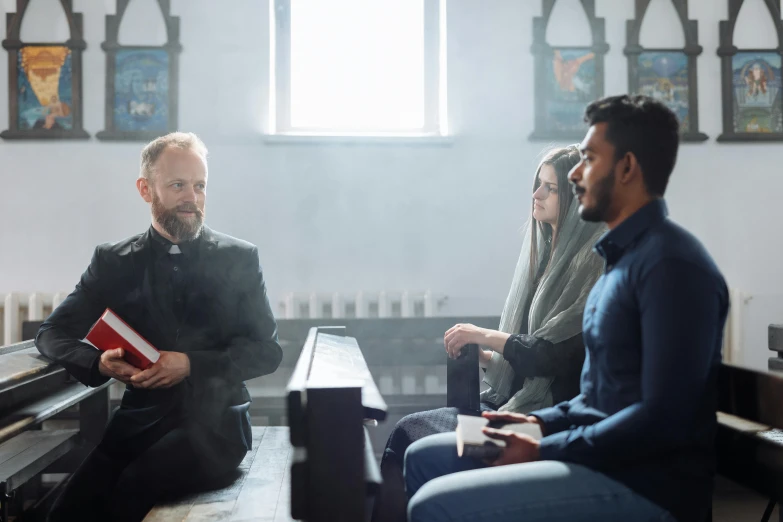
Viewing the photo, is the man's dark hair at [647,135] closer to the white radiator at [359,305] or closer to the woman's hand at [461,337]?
the woman's hand at [461,337]

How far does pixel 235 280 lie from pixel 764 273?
3232 millimetres

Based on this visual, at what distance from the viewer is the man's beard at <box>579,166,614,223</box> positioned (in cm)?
140

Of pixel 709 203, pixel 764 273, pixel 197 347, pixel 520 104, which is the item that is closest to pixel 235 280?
pixel 197 347

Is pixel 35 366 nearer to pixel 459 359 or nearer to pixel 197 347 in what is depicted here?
pixel 197 347

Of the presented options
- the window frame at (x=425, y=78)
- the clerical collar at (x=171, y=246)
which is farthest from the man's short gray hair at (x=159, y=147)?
the window frame at (x=425, y=78)

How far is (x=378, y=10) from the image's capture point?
13.4 feet

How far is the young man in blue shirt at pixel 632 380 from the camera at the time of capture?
120cm

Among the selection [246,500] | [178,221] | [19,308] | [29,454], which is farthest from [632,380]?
[19,308]

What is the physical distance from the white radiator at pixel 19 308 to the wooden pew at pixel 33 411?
1.02 meters

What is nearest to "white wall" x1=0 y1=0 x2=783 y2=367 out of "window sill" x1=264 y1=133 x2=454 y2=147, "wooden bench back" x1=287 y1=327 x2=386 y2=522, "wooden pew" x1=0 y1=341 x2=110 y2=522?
"window sill" x1=264 y1=133 x2=454 y2=147

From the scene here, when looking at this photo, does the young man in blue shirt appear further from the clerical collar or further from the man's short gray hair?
the man's short gray hair

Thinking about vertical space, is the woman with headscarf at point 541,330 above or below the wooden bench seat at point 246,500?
above

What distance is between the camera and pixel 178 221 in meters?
2.11

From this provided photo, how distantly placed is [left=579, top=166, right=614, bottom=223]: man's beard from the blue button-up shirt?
0.06 m
